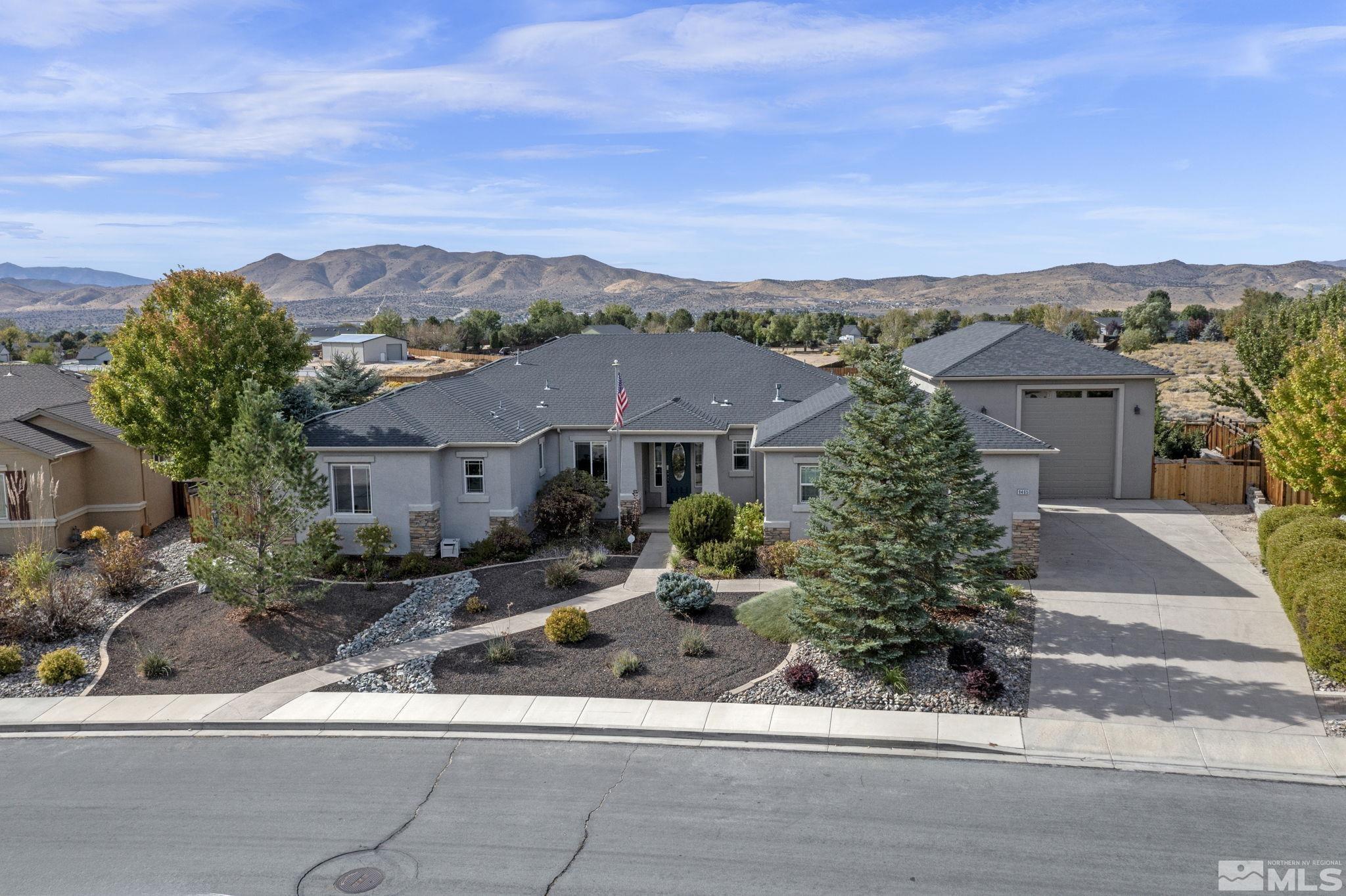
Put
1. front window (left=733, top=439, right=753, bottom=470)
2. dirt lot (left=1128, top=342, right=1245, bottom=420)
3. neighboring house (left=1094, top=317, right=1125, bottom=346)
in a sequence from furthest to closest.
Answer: neighboring house (left=1094, top=317, right=1125, bottom=346), dirt lot (left=1128, top=342, right=1245, bottom=420), front window (left=733, top=439, right=753, bottom=470)

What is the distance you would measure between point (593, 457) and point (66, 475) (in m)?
14.4

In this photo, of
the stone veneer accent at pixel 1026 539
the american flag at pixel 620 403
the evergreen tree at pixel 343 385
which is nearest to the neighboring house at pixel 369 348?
the evergreen tree at pixel 343 385

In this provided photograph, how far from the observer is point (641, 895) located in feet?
32.5

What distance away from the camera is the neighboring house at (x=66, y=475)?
2470 cm

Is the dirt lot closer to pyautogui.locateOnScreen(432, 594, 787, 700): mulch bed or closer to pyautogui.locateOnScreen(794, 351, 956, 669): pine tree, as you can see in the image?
pyautogui.locateOnScreen(794, 351, 956, 669): pine tree

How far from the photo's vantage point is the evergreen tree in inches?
1196

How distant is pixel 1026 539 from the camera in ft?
67.6

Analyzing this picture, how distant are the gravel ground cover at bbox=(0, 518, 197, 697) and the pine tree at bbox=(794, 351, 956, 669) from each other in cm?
1318

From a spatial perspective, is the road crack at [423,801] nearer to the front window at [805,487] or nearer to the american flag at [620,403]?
the front window at [805,487]

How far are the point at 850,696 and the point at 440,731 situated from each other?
6358 mm

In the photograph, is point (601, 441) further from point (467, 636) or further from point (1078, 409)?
point (1078, 409)

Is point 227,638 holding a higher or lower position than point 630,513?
lower
